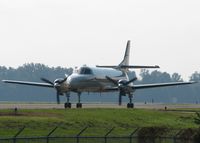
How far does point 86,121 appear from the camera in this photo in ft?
210

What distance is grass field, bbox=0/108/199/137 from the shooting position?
57219 mm

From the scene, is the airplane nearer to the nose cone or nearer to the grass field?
the nose cone

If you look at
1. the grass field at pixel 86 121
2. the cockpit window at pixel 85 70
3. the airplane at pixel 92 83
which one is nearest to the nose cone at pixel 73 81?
the airplane at pixel 92 83

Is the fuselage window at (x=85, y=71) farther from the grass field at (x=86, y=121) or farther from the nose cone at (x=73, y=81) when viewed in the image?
the grass field at (x=86, y=121)

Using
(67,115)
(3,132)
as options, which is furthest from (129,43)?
(3,132)

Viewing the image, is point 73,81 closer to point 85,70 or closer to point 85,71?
point 85,71

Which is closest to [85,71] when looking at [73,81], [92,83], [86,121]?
[92,83]

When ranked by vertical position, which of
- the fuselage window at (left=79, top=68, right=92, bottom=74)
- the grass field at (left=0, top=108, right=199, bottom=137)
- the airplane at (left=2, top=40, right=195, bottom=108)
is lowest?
the grass field at (left=0, top=108, right=199, bottom=137)

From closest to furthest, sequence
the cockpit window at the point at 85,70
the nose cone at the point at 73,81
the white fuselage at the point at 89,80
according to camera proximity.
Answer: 1. the nose cone at the point at 73,81
2. the white fuselage at the point at 89,80
3. the cockpit window at the point at 85,70

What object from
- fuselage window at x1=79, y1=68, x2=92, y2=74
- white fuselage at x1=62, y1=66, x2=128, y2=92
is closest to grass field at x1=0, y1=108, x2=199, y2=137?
white fuselage at x1=62, y1=66, x2=128, y2=92

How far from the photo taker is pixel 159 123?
2591 inches

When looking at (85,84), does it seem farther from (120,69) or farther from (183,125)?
(183,125)

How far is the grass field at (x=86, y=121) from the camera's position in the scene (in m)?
57.2

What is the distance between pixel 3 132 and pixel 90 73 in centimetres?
3710
